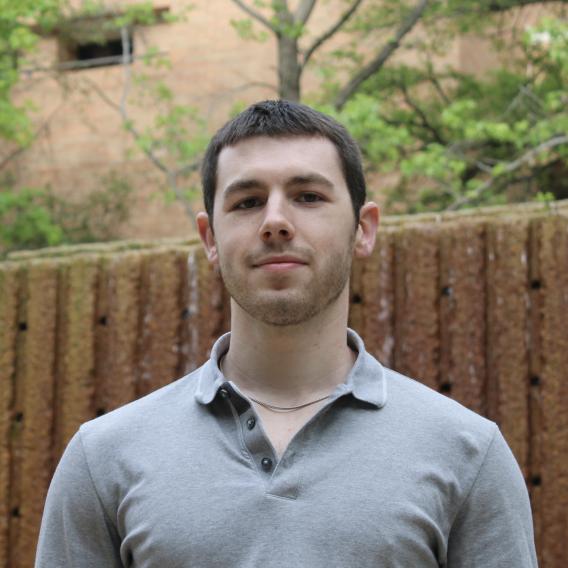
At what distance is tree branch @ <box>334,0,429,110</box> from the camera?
35.0ft

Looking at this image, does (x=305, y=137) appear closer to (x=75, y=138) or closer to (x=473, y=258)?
(x=473, y=258)

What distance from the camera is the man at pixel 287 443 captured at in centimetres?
174

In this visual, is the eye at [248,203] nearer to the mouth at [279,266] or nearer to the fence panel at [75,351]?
the mouth at [279,266]

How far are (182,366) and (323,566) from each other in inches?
136

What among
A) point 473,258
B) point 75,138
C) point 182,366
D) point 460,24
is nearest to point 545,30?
point 460,24

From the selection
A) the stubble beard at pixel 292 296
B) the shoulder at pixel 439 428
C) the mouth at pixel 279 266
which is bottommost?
the shoulder at pixel 439 428

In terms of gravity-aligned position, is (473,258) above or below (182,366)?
above

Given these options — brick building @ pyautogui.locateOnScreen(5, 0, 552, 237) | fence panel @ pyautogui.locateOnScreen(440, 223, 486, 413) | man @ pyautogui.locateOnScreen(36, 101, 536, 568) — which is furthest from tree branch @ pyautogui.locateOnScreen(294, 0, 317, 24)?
man @ pyautogui.locateOnScreen(36, 101, 536, 568)

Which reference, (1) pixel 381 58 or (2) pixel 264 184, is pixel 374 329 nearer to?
(2) pixel 264 184

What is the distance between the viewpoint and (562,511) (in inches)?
166

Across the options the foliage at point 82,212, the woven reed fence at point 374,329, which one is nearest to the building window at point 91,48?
the foliage at point 82,212

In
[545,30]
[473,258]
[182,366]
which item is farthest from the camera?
[545,30]

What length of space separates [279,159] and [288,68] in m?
9.27

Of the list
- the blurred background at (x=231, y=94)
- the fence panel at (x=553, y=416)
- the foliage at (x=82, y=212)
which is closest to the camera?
the fence panel at (x=553, y=416)
